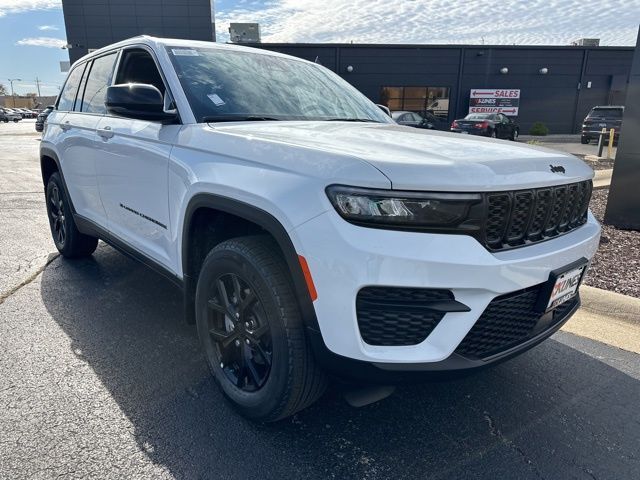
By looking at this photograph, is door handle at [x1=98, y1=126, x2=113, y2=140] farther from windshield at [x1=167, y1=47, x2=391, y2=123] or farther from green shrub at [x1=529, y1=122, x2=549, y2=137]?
green shrub at [x1=529, y1=122, x2=549, y2=137]

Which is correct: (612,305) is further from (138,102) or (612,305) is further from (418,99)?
(418,99)

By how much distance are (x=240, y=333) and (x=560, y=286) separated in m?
1.48

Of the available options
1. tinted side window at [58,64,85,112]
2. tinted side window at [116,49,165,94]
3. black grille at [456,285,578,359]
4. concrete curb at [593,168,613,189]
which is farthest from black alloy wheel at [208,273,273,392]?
concrete curb at [593,168,613,189]

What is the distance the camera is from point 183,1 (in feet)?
110

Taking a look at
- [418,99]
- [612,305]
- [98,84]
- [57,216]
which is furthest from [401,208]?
[418,99]

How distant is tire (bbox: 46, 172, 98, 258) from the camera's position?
14.8ft

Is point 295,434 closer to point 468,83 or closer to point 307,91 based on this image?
point 307,91

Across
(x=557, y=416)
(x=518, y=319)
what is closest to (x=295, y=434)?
(x=518, y=319)

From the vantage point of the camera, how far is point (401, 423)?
2350mm

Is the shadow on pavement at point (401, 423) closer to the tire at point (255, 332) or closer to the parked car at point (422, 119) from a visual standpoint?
the tire at point (255, 332)

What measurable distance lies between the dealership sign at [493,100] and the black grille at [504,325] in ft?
95.4

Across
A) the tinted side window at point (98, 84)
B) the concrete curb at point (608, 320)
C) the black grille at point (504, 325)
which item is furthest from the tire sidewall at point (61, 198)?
the concrete curb at point (608, 320)

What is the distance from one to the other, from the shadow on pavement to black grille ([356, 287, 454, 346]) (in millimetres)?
686

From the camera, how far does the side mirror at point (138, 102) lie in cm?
249
